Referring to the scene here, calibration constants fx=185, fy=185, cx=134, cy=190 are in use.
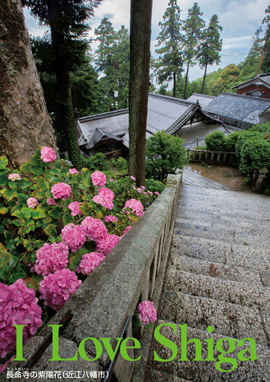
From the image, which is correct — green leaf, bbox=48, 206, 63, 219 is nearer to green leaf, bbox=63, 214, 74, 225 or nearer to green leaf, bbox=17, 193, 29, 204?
green leaf, bbox=63, 214, 74, 225

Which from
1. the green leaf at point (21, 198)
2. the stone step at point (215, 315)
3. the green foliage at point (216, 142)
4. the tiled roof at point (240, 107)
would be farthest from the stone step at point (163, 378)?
the tiled roof at point (240, 107)

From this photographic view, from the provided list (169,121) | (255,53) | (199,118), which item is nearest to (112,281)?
(169,121)

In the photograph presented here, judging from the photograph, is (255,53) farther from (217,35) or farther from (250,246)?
(250,246)

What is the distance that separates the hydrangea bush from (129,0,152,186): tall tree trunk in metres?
2.90

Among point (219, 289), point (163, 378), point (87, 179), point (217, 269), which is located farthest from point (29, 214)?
point (217, 269)

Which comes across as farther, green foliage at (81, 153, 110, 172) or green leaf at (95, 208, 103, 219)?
green foliage at (81, 153, 110, 172)

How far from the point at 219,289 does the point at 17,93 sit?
7.86 feet

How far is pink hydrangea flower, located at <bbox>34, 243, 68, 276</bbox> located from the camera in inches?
37.9

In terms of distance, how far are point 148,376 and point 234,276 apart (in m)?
1.32

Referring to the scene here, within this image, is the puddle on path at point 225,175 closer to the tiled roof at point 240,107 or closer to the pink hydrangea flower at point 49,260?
the pink hydrangea flower at point 49,260

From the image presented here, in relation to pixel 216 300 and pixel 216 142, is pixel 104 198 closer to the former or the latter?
pixel 216 300

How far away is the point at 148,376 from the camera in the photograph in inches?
43.8

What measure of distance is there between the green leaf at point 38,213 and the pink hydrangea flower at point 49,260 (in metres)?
0.29

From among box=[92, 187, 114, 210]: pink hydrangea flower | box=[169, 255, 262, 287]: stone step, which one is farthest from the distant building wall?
box=[92, 187, 114, 210]: pink hydrangea flower
